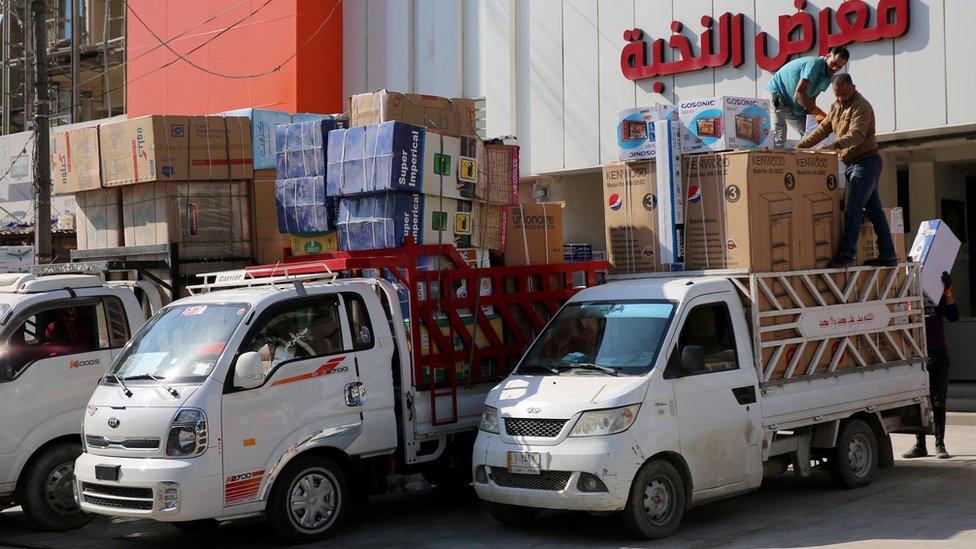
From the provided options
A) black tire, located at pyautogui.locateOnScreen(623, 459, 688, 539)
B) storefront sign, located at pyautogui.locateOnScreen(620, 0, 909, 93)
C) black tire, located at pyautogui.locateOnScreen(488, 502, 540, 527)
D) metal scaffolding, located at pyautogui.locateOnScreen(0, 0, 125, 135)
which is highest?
metal scaffolding, located at pyautogui.locateOnScreen(0, 0, 125, 135)

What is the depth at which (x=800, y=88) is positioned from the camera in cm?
1154

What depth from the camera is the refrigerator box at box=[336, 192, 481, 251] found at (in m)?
9.60

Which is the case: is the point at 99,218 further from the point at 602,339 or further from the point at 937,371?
the point at 937,371

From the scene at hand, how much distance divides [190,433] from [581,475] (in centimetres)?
284

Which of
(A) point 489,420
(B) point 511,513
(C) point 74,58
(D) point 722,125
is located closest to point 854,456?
(D) point 722,125

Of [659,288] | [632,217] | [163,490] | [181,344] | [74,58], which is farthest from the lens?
[74,58]

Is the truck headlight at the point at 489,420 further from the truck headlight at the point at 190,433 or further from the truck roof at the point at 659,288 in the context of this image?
the truck headlight at the point at 190,433

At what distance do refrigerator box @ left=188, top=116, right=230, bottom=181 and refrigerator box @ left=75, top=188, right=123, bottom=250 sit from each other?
3.77 ft

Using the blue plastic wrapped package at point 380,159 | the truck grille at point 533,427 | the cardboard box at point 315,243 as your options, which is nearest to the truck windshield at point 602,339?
the truck grille at point 533,427

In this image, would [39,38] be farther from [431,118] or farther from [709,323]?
[709,323]

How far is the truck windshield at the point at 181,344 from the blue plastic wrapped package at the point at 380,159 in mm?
1665

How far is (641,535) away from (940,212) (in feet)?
38.0

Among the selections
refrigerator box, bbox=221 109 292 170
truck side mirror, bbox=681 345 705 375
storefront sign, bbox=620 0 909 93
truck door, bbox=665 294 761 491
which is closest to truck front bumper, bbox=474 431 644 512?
truck door, bbox=665 294 761 491

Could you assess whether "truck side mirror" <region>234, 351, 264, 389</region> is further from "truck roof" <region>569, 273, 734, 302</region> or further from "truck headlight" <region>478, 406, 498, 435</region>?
"truck roof" <region>569, 273, 734, 302</region>
